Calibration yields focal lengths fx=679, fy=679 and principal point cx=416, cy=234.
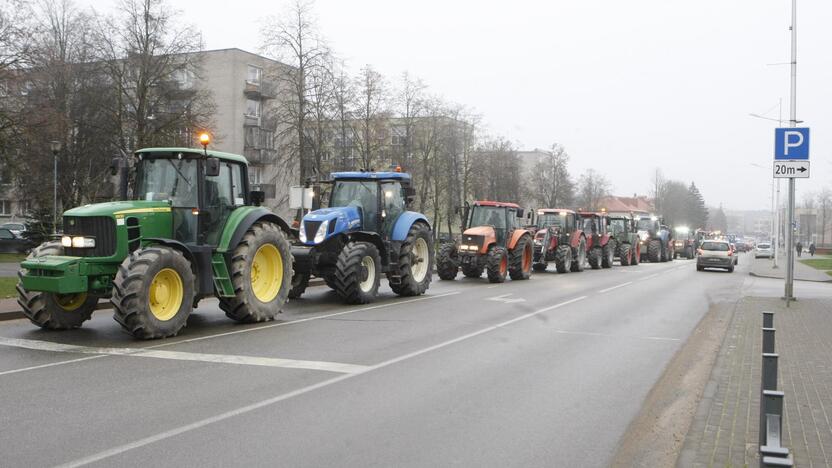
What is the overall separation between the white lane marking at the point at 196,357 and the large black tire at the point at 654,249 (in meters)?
36.9

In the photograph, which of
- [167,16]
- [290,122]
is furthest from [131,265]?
[167,16]

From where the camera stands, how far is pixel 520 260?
21391 millimetres

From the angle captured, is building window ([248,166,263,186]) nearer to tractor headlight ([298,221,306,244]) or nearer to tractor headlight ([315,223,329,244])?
tractor headlight ([298,221,306,244])

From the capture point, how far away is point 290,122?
3503cm

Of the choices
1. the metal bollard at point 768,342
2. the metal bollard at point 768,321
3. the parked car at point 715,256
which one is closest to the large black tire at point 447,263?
the metal bollard at point 768,321

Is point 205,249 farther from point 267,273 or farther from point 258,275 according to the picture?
point 267,273

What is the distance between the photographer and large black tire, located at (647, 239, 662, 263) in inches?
1638

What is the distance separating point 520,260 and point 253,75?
4052 cm

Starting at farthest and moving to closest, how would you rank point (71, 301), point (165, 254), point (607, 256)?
point (607, 256) < point (71, 301) < point (165, 254)

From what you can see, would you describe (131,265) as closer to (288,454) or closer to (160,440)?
(160,440)

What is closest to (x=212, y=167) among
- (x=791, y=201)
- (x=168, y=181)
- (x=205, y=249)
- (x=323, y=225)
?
(x=168, y=181)

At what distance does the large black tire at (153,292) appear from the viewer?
8836 millimetres

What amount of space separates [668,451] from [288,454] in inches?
114

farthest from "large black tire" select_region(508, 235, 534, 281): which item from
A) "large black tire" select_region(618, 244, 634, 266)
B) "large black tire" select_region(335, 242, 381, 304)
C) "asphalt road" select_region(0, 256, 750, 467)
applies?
"large black tire" select_region(618, 244, 634, 266)
